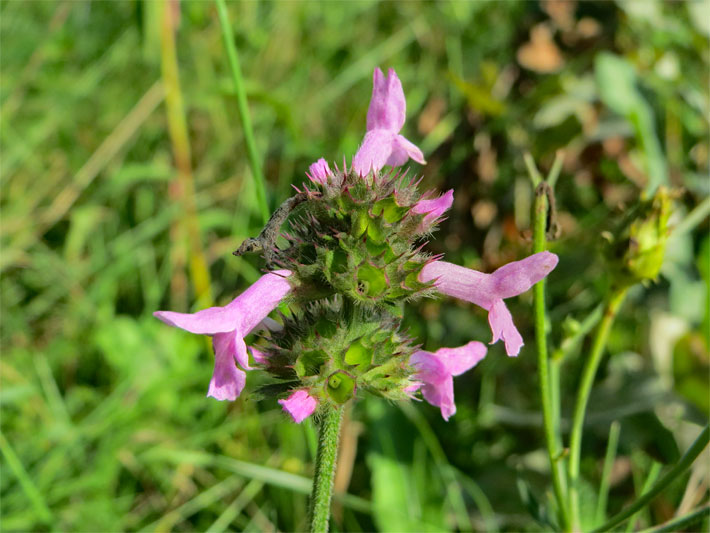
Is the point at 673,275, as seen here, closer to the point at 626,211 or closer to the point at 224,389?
the point at 626,211

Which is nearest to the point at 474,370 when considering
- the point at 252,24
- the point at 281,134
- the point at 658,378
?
the point at 658,378

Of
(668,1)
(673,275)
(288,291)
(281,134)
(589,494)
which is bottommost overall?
(589,494)

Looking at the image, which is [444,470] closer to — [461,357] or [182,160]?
[461,357]

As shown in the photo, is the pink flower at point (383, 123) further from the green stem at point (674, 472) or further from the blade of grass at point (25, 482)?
the blade of grass at point (25, 482)

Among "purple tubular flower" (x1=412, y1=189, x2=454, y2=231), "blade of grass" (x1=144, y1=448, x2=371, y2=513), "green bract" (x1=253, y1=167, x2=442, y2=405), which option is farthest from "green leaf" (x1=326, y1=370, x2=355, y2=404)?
"blade of grass" (x1=144, y1=448, x2=371, y2=513)

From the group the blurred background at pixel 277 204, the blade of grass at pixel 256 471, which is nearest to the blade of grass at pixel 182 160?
the blurred background at pixel 277 204

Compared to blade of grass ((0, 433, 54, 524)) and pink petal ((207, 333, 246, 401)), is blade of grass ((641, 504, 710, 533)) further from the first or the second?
blade of grass ((0, 433, 54, 524))

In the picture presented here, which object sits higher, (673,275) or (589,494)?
(673,275)
